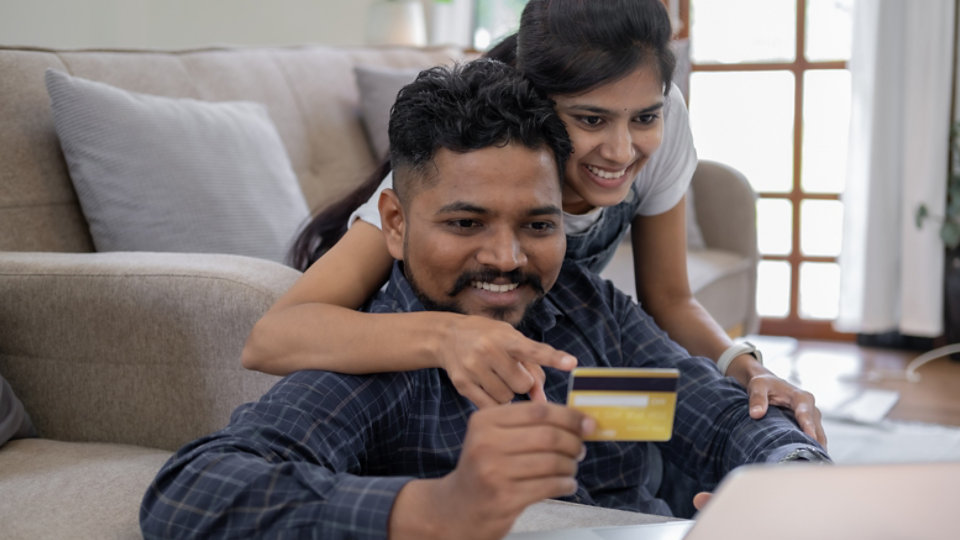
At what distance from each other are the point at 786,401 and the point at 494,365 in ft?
1.37

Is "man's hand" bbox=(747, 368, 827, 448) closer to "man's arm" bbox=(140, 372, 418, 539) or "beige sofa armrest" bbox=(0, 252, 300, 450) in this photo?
"man's arm" bbox=(140, 372, 418, 539)

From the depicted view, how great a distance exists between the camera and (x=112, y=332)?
133 centimetres

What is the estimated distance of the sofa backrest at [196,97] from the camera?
1.65m

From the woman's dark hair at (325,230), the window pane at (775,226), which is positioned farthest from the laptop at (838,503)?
the window pane at (775,226)

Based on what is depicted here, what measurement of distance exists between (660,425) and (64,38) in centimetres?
294

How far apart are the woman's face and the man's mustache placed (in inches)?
8.1

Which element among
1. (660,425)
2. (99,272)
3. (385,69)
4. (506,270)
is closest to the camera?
(660,425)

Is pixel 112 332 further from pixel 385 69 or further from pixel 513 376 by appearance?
pixel 385 69

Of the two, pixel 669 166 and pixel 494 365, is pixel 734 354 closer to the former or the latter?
pixel 669 166

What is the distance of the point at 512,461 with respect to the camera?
2.25 feet

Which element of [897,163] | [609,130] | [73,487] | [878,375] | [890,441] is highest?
[609,130]

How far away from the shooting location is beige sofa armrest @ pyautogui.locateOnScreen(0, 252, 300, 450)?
49.9 inches

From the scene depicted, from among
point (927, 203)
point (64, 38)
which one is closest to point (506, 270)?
point (64, 38)

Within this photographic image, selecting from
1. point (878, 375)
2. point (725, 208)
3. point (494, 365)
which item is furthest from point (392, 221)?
point (878, 375)
